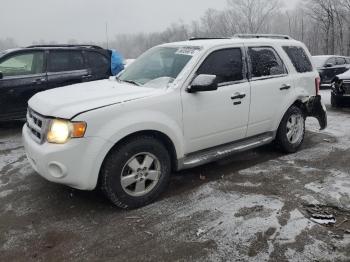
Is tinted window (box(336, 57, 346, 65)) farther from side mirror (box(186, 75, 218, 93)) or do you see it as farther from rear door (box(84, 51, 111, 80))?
side mirror (box(186, 75, 218, 93))

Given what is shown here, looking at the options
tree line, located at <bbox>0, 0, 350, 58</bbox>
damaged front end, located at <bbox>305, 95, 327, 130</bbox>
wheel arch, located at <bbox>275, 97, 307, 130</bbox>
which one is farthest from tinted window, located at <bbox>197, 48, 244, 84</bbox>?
tree line, located at <bbox>0, 0, 350, 58</bbox>

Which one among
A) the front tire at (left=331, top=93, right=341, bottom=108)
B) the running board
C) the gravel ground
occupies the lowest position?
the gravel ground

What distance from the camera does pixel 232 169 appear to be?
5180 millimetres

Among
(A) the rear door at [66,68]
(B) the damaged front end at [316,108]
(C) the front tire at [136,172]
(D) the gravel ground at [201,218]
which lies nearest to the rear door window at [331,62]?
(B) the damaged front end at [316,108]

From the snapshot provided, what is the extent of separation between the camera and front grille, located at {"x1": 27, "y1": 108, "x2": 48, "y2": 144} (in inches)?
150

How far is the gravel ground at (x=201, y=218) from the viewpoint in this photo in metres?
3.27

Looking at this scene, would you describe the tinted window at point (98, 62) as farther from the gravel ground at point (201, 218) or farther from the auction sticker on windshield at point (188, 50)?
the auction sticker on windshield at point (188, 50)

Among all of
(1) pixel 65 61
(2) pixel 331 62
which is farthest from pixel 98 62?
(2) pixel 331 62

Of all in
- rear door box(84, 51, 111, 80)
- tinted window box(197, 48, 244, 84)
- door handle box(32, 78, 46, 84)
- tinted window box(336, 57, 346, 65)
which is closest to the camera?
tinted window box(197, 48, 244, 84)

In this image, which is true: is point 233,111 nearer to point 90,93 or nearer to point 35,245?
point 90,93

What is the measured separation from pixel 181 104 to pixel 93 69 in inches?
179

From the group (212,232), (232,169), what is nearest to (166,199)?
(212,232)

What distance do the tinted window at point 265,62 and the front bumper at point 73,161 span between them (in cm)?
241

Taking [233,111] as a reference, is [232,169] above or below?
below
